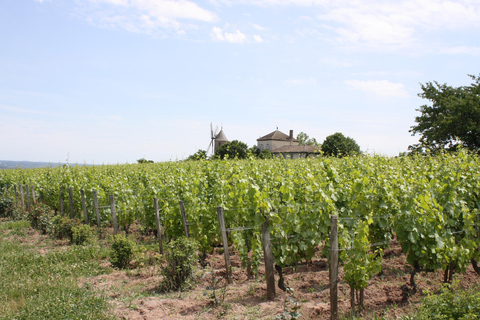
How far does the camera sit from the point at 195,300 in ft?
18.1

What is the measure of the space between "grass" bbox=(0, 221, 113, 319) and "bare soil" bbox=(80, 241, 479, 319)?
0.31m

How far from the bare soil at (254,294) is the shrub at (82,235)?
9.00 ft

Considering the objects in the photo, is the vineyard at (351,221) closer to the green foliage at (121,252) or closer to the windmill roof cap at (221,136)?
the green foliage at (121,252)

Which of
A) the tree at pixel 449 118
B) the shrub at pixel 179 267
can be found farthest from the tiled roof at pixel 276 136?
the shrub at pixel 179 267

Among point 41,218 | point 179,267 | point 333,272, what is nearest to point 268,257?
point 333,272

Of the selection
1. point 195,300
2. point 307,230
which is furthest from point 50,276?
point 307,230

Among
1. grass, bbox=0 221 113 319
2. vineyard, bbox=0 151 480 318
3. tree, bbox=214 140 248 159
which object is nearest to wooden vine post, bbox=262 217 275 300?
vineyard, bbox=0 151 480 318

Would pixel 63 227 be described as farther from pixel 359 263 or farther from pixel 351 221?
pixel 359 263

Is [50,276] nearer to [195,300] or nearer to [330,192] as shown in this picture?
[195,300]

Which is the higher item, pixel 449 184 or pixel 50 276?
pixel 449 184

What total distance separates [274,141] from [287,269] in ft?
242

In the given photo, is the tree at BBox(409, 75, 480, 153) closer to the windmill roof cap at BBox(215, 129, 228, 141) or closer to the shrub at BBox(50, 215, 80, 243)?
the shrub at BBox(50, 215, 80, 243)

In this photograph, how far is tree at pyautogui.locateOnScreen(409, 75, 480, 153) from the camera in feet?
103

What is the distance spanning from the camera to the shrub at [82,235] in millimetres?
9539
